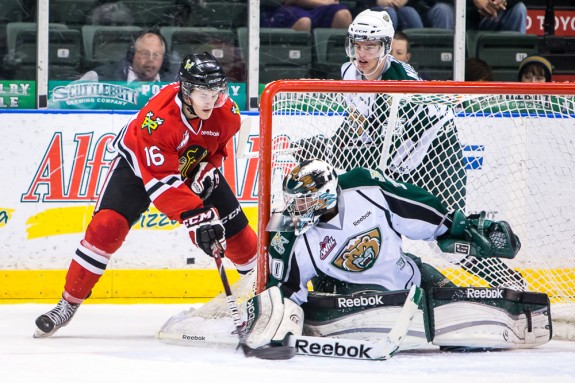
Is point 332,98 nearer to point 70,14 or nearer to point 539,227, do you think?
point 539,227

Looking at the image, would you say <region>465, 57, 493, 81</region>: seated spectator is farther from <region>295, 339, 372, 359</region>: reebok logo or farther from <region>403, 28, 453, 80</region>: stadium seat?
<region>295, 339, 372, 359</region>: reebok logo

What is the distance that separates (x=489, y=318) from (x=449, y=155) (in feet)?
2.14

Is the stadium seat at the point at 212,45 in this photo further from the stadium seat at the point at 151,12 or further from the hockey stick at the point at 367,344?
the hockey stick at the point at 367,344

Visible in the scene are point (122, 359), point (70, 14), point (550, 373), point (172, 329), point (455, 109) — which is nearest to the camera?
point (550, 373)

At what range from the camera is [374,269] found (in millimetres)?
3826

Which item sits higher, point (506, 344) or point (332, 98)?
point (332, 98)

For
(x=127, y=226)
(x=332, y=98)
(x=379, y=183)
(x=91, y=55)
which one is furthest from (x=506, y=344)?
(x=91, y=55)

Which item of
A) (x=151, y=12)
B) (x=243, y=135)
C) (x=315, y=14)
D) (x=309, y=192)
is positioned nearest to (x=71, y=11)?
(x=151, y=12)

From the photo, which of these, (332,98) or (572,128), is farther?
(572,128)

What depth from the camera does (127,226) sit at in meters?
4.27

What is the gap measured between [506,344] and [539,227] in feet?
3.03

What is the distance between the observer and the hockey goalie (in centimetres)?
374

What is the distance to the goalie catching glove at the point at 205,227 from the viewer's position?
3926 millimetres

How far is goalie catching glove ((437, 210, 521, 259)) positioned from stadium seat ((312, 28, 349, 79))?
2092 mm
